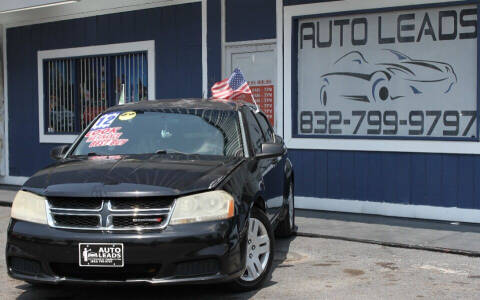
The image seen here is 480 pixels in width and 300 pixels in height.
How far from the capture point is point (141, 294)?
565 centimetres

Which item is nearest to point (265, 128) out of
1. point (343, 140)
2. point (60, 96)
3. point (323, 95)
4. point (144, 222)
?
point (144, 222)

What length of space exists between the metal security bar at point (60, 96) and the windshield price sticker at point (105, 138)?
795 cm

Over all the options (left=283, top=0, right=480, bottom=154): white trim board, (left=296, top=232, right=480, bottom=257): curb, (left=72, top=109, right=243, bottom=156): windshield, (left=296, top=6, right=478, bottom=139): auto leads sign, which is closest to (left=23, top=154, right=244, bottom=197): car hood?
(left=72, top=109, right=243, bottom=156): windshield

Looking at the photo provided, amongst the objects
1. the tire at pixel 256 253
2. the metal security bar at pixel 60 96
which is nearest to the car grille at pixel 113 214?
the tire at pixel 256 253

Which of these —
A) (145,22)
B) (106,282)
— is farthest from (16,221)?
(145,22)

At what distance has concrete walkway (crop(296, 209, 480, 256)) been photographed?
7.73m

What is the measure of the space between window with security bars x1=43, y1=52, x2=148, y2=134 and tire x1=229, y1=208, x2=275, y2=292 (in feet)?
24.8

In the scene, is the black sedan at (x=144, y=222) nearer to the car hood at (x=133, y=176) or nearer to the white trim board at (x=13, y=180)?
the car hood at (x=133, y=176)

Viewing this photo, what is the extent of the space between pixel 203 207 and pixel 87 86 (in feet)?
31.2

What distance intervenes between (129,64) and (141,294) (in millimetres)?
8147

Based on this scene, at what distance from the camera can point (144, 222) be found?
16.1 feet

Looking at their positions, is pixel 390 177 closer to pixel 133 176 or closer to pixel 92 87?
pixel 133 176

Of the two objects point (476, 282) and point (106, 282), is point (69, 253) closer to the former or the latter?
point (106, 282)

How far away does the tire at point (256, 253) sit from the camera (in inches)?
218
